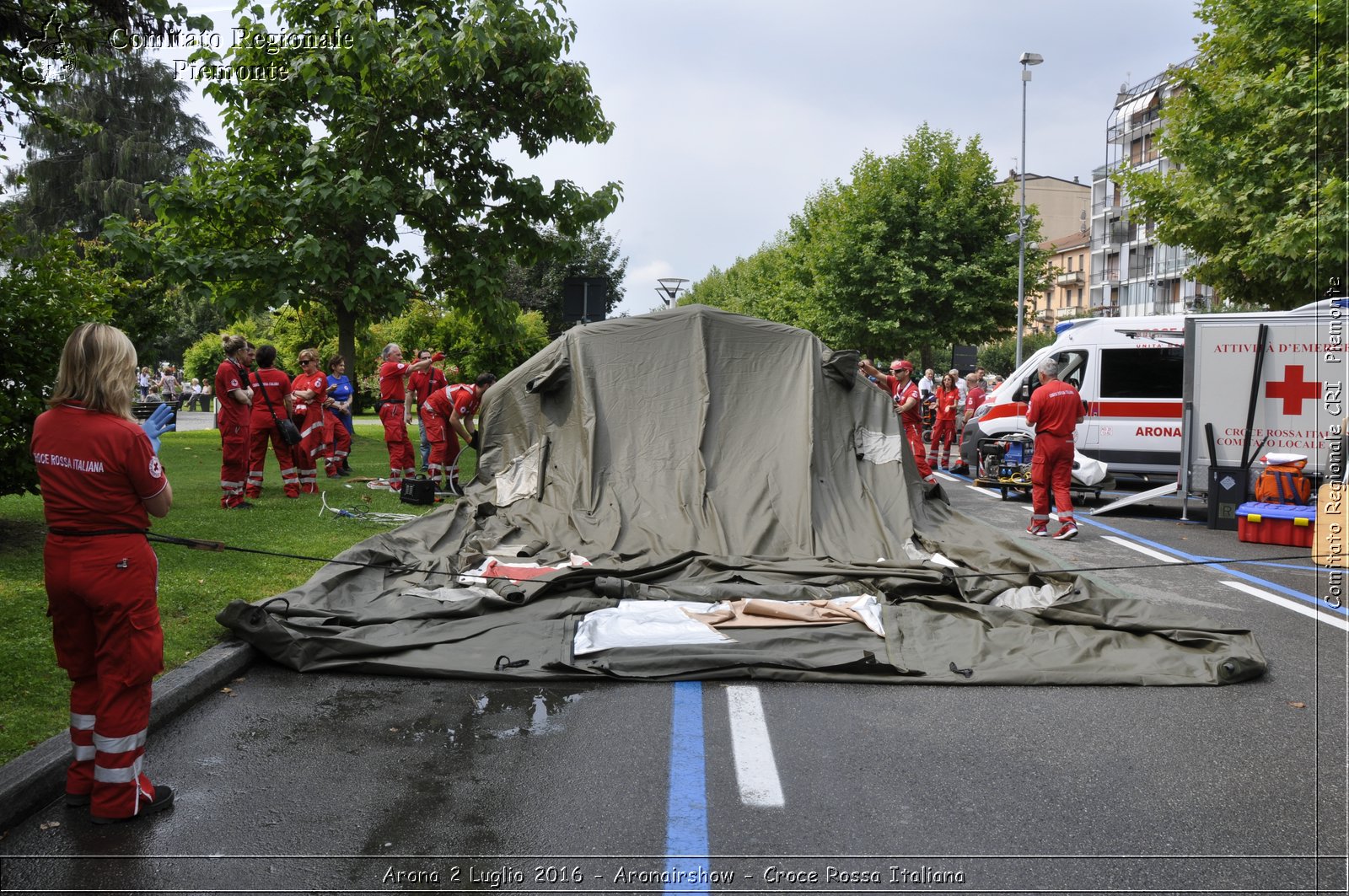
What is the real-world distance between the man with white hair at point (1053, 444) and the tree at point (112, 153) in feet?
137

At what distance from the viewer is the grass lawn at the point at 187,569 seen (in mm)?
4766

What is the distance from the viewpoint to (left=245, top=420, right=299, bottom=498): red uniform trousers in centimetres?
1189

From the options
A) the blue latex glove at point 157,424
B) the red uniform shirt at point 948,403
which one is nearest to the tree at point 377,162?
the red uniform shirt at point 948,403

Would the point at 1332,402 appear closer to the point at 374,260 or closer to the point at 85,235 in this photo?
the point at 374,260

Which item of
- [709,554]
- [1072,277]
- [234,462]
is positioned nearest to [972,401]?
[709,554]

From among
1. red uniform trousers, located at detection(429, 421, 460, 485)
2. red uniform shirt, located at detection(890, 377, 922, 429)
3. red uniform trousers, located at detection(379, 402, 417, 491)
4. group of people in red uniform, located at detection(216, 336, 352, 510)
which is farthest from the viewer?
red uniform shirt, located at detection(890, 377, 922, 429)

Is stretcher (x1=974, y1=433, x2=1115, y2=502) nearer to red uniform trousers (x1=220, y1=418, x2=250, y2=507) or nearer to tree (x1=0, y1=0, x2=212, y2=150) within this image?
red uniform trousers (x1=220, y1=418, x2=250, y2=507)

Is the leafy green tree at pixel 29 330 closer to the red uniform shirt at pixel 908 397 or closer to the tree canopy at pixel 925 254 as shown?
the red uniform shirt at pixel 908 397

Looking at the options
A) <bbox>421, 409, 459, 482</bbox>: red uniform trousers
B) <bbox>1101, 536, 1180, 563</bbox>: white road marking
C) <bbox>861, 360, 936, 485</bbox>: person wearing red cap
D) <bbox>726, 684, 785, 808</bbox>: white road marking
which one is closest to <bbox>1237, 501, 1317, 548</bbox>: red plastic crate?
<bbox>1101, 536, 1180, 563</bbox>: white road marking

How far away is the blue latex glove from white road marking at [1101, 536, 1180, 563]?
29.2 ft

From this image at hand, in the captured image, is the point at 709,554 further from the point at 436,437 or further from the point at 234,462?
the point at 436,437

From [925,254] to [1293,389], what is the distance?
24472 millimetres

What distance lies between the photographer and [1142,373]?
1513 centimetres

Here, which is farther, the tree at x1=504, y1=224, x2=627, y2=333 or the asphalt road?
the tree at x1=504, y1=224, x2=627, y2=333
